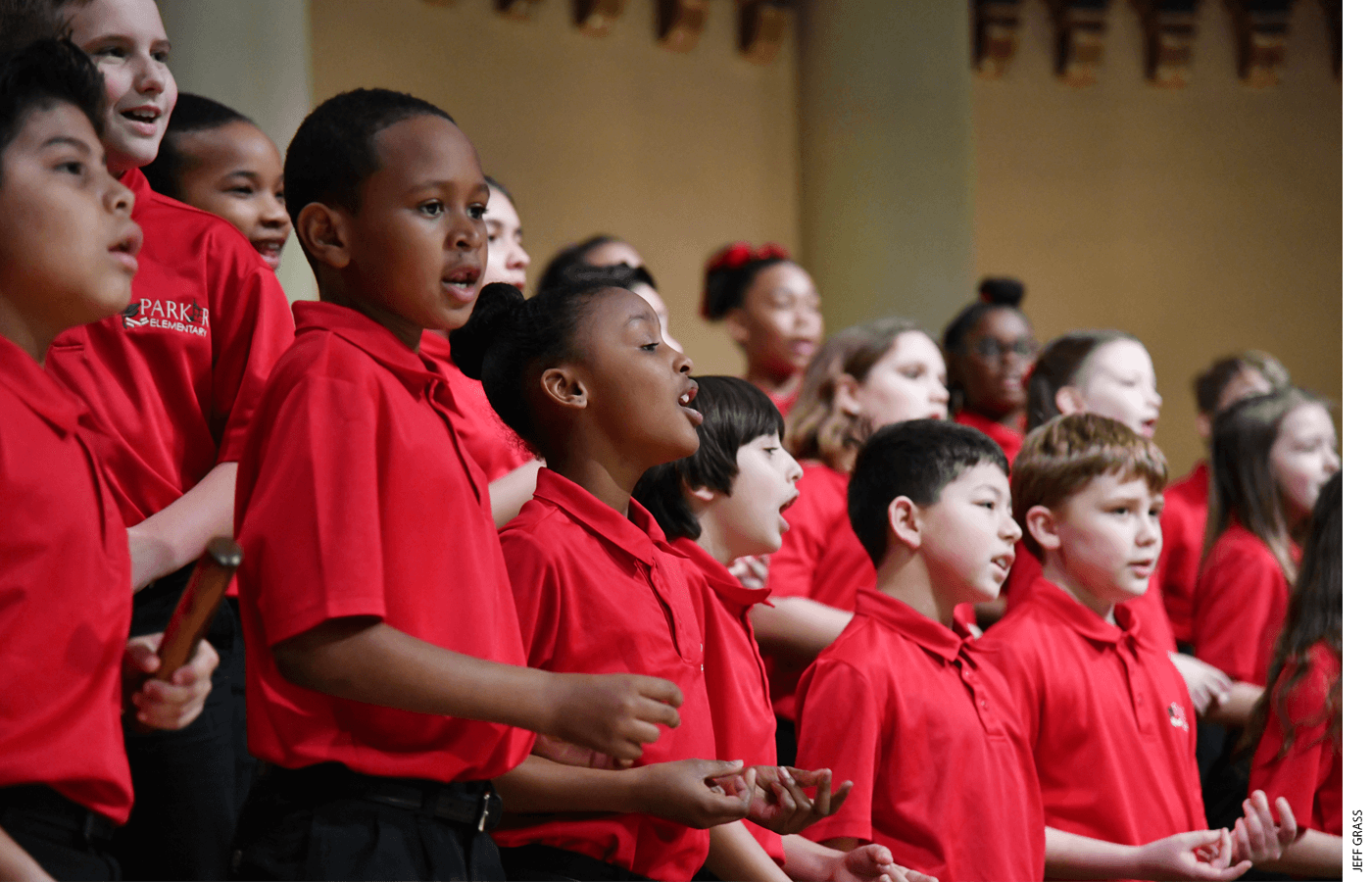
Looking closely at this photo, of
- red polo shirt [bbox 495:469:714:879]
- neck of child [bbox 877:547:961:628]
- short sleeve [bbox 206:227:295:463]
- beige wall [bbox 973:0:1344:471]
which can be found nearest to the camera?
red polo shirt [bbox 495:469:714:879]

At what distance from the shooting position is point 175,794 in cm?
163

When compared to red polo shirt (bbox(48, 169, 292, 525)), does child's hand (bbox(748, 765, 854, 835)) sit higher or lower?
lower

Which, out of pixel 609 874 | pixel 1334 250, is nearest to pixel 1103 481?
pixel 609 874

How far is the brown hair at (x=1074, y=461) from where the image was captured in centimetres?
274

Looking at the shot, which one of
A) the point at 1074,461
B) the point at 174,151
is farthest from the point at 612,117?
the point at 174,151

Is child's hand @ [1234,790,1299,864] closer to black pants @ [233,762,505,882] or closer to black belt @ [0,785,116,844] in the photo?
black pants @ [233,762,505,882]

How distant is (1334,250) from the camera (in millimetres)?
7055

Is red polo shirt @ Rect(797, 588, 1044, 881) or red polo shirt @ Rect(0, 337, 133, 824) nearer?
red polo shirt @ Rect(0, 337, 133, 824)

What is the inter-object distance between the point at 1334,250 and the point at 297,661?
22.3ft

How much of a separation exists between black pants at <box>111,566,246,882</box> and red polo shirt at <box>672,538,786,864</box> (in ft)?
2.14

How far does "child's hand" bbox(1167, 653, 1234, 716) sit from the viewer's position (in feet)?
10.2

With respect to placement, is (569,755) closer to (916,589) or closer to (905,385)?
(916,589)

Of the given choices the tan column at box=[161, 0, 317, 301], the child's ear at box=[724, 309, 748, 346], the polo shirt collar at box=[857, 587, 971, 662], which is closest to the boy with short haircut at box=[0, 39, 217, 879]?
the polo shirt collar at box=[857, 587, 971, 662]

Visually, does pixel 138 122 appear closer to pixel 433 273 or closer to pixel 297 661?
pixel 433 273
